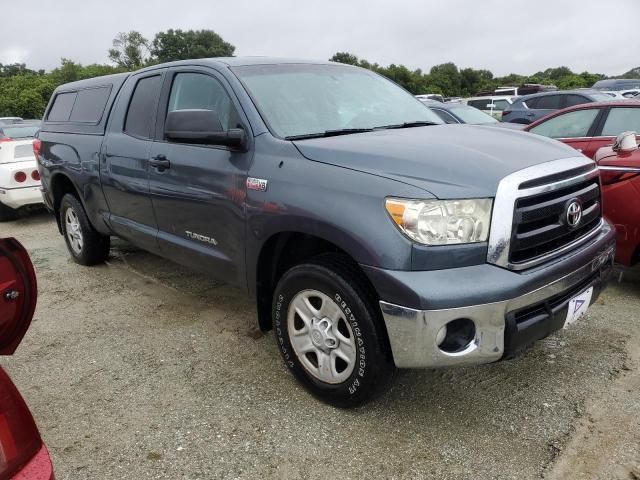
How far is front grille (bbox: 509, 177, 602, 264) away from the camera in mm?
2336

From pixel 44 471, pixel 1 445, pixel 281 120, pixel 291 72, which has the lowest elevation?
pixel 44 471

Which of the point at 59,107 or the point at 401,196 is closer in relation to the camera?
the point at 401,196

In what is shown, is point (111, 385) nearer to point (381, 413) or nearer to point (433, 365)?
point (381, 413)

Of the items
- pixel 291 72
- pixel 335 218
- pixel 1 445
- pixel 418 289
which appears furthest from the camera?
pixel 291 72

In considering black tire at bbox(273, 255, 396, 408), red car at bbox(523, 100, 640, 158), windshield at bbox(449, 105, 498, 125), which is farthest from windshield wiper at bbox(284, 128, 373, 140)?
windshield at bbox(449, 105, 498, 125)

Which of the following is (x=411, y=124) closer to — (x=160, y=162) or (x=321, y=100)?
(x=321, y=100)

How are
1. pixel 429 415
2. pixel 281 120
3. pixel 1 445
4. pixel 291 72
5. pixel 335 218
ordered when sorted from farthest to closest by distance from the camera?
pixel 291 72 → pixel 281 120 → pixel 429 415 → pixel 335 218 → pixel 1 445

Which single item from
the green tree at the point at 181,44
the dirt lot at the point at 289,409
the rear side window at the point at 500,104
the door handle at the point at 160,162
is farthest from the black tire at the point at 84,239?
the green tree at the point at 181,44

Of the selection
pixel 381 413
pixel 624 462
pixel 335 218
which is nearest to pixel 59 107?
pixel 335 218

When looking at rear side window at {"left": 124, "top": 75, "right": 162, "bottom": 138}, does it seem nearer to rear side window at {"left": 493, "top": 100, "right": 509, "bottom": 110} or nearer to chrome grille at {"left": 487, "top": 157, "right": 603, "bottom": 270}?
chrome grille at {"left": 487, "top": 157, "right": 603, "bottom": 270}

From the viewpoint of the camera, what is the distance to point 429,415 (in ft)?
9.06

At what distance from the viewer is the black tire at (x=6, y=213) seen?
8180 mm

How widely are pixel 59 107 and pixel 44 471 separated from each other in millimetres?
5040

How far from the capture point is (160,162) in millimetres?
A: 3621
